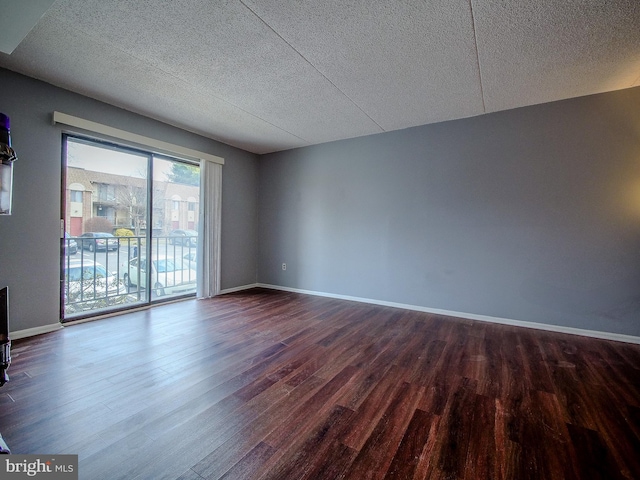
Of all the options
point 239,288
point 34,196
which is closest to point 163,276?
point 239,288

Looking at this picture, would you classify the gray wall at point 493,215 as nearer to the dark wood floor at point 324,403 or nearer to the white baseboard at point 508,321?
the white baseboard at point 508,321

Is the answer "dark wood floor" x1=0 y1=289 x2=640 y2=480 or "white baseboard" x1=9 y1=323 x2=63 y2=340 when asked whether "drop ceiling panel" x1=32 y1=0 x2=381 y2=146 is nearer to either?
"dark wood floor" x1=0 y1=289 x2=640 y2=480

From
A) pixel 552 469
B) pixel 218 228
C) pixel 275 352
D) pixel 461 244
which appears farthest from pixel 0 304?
pixel 461 244

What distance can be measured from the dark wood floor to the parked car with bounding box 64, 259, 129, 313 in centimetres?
62

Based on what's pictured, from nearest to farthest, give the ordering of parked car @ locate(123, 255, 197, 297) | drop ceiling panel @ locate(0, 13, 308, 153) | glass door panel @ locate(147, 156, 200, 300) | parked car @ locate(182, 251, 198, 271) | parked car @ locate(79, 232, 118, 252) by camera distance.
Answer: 1. drop ceiling panel @ locate(0, 13, 308, 153)
2. parked car @ locate(79, 232, 118, 252)
3. parked car @ locate(123, 255, 197, 297)
4. glass door panel @ locate(147, 156, 200, 300)
5. parked car @ locate(182, 251, 198, 271)

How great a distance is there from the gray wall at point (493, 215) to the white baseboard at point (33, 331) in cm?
327

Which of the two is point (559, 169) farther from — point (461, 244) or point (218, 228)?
point (218, 228)

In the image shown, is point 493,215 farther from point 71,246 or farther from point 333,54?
point 71,246

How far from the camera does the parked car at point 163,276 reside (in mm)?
3840

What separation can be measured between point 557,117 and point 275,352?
3.94 m

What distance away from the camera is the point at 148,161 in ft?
12.4

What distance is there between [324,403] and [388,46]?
8.69ft

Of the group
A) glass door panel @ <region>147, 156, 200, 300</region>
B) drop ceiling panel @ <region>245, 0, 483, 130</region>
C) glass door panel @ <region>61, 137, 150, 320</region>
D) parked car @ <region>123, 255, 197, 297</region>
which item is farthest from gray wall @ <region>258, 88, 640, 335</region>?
glass door panel @ <region>61, 137, 150, 320</region>

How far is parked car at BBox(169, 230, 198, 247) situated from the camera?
14.4ft
